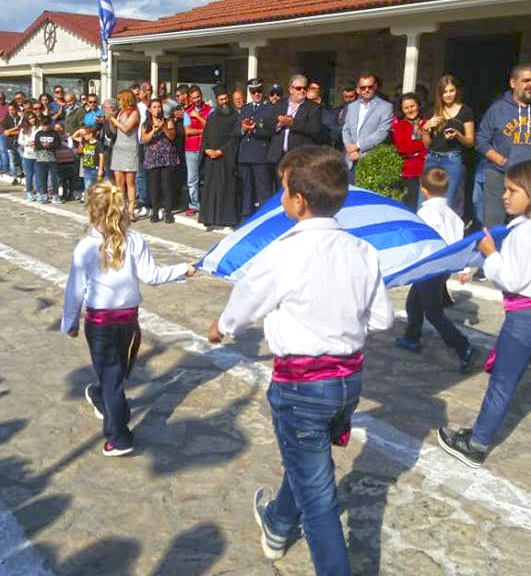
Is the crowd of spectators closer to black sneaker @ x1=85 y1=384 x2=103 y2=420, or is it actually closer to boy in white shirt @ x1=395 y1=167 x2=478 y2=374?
boy in white shirt @ x1=395 y1=167 x2=478 y2=374

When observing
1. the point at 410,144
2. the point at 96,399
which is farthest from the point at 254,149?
the point at 96,399

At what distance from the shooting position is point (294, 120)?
9227mm

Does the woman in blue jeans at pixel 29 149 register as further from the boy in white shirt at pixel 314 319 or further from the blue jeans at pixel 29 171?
the boy in white shirt at pixel 314 319

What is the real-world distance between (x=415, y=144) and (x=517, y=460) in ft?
17.3

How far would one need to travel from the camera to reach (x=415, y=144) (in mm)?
8586

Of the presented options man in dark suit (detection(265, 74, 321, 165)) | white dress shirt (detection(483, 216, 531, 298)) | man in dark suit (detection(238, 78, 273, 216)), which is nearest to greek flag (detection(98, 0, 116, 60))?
man in dark suit (detection(238, 78, 273, 216))

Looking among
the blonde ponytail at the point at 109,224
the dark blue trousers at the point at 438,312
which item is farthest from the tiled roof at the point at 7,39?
the blonde ponytail at the point at 109,224

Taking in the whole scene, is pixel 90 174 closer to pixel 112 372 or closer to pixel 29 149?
pixel 29 149

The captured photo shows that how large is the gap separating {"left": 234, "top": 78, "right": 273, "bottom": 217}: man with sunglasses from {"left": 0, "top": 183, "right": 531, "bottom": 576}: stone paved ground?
4251 millimetres

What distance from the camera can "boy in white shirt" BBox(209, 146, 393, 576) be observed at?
257 cm

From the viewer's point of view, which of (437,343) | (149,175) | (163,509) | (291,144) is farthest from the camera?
(149,175)

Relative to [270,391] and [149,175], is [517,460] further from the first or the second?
[149,175]

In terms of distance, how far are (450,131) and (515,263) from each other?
436 centimetres

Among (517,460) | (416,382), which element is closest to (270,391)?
(517,460)
